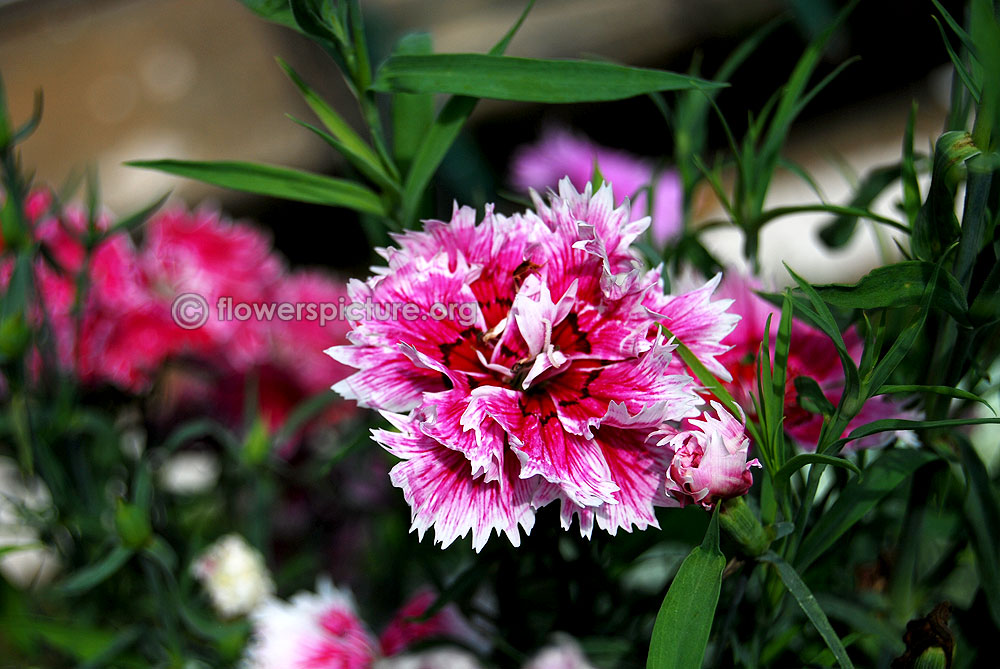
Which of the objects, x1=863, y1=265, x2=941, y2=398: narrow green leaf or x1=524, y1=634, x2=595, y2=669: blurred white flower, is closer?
x1=863, y1=265, x2=941, y2=398: narrow green leaf

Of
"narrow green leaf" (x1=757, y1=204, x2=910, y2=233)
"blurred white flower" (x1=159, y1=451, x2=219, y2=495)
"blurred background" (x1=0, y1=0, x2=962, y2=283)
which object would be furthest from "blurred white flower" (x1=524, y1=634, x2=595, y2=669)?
"blurred background" (x1=0, y1=0, x2=962, y2=283)

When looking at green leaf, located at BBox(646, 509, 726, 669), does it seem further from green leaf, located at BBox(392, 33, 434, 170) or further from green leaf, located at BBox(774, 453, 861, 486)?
green leaf, located at BBox(392, 33, 434, 170)

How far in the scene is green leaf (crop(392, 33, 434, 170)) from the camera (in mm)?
435

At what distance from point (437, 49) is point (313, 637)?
1.30 m

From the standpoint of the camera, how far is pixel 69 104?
1871mm

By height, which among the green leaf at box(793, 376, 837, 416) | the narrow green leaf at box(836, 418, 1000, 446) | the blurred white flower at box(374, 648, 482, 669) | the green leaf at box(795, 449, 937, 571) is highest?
the green leaf at box(793, 376, 837, 416)

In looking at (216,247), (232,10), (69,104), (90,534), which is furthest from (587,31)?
(90,534)

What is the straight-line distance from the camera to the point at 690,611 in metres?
0.31

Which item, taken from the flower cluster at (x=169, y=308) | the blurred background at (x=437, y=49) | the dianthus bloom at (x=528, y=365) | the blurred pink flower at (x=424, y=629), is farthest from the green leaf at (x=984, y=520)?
the blurred background at (x=437, y=49)

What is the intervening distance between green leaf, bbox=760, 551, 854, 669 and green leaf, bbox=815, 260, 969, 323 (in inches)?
4.3

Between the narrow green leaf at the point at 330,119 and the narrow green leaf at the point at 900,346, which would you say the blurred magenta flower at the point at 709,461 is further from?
the narrow green leaf at the point at 330,119

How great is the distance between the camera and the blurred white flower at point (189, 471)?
76 centimetres

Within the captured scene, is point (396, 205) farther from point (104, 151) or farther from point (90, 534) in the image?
point (104, 151)

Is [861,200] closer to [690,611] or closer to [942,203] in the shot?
[942,203]
